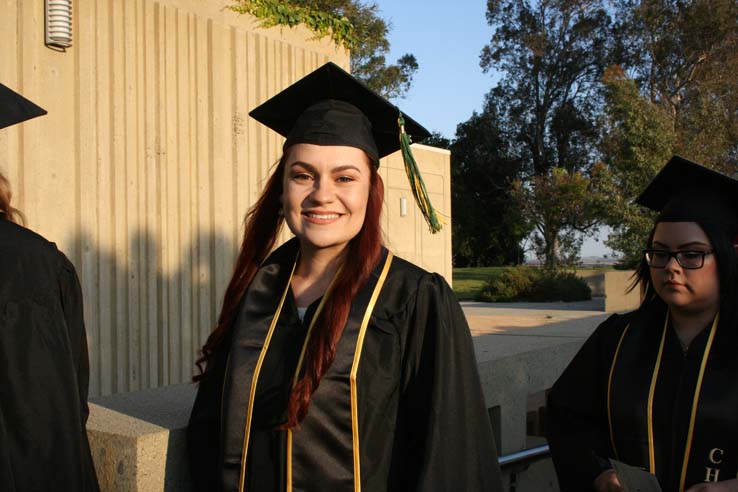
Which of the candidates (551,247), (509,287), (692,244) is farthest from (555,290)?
(692,244)

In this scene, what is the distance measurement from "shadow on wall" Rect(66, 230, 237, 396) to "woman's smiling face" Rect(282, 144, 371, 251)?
4.76 metres

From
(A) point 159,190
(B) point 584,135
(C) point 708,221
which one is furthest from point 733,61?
(C) point 708,221

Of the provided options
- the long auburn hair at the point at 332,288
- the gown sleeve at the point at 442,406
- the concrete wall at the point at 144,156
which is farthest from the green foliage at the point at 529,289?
the gown sleeve at the point at 442,406

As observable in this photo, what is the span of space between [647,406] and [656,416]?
0.04m

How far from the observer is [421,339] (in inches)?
76.5

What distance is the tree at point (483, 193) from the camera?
38.6 m

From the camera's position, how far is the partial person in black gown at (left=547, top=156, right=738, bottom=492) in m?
2.37

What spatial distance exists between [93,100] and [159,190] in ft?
3.36

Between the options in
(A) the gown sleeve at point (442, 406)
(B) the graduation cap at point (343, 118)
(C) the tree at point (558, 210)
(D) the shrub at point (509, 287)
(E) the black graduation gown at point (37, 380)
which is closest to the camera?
(A) the gown sleeve at point (442, 406)

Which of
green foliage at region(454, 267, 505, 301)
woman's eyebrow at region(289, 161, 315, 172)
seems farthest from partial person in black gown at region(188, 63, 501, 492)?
green foliage at region(454, 267, 505, 301)

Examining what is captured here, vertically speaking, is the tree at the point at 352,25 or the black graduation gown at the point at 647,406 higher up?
the tree at the point at 352,25

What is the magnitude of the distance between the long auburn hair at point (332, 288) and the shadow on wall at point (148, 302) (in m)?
4.54

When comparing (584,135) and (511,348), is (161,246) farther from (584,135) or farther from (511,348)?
(584,135)

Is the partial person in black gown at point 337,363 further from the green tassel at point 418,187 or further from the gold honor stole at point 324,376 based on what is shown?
the green tassel at point 418,187
